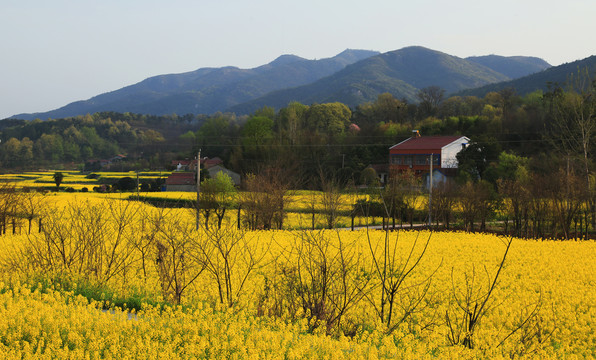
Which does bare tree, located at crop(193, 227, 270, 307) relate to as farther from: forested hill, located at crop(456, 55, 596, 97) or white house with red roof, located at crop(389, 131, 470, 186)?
forested hill, located at crop(456, 55, 596, 97)

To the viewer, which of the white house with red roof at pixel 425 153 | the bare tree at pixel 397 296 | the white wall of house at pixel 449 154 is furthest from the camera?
the white house with red roof at pixel 425 153

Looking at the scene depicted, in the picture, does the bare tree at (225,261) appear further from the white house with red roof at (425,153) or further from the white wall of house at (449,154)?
the white wall of house at (449,154)

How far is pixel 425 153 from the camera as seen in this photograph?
63.9 m

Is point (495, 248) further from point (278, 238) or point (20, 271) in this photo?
point (20, 271)

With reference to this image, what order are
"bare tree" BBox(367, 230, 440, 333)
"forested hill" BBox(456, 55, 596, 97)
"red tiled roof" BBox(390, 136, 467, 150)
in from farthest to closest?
"forested hill" BBox(456, 55, 596, 97) → "red tiled roof" BBox(390, 136, 467, 150) → "bare tree" BBox(367, 230, 440, 333)

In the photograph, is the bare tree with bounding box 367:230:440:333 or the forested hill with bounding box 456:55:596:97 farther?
the forested hill with bounding box 456:55:596:97

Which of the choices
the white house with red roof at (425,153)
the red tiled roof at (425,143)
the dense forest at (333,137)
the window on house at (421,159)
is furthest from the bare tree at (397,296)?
the window on house at (421,159)

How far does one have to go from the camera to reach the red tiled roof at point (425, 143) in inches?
2505

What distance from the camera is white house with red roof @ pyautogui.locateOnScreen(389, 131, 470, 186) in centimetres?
6250

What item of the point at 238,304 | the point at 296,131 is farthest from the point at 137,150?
the point at 238,304

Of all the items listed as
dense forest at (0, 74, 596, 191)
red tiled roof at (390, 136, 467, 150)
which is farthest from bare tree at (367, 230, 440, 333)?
red tiled roof at (390, 136, 467, 150)

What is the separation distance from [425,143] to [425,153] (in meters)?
2.10

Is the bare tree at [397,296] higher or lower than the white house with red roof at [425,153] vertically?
lower

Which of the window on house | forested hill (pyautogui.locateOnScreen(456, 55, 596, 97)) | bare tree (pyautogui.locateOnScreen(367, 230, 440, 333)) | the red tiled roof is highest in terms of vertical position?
forested hill (pyautogui.locateOnScreen(456, 55, 596, 97))
